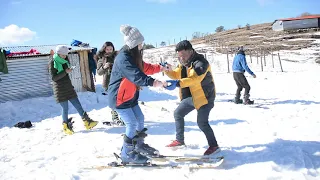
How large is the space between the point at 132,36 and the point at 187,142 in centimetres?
253

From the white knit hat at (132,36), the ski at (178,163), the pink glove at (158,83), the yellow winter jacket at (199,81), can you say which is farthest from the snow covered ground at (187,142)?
the white knit hat at (132,36)

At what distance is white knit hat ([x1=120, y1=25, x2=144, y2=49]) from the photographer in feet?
13.8

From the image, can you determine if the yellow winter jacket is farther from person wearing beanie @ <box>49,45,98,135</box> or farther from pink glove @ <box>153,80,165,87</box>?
person wearing beanie @ <box>49,45,98,135</box>

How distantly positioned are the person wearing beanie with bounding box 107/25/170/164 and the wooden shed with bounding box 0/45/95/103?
881 cm

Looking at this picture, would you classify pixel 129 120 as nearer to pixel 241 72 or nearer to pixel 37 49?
pixel 241 72

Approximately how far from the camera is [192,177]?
3947mm

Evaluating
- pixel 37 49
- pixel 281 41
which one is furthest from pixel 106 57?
pixel 281 41

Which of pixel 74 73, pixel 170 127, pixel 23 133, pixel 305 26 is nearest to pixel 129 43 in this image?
pixel 170 127

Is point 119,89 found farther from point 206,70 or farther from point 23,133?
point 23,133

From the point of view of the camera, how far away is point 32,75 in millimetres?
11953

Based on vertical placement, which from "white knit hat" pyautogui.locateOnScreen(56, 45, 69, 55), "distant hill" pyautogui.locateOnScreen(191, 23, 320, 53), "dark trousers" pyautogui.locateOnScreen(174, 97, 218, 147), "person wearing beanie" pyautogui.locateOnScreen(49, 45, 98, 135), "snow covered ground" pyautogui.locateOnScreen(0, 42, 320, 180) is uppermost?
"distant hill" pyautogui.locateOnScreen(191, 23, 320, 53)

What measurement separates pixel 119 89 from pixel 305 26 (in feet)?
196

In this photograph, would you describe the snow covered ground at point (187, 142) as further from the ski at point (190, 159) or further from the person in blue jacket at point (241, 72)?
the person in blue jacket at point (241, 72)

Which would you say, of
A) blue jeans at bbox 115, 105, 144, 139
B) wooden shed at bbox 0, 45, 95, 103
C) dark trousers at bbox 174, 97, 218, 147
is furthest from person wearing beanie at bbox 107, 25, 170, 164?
wooden shed at bbox 0, 45, 95, 103
